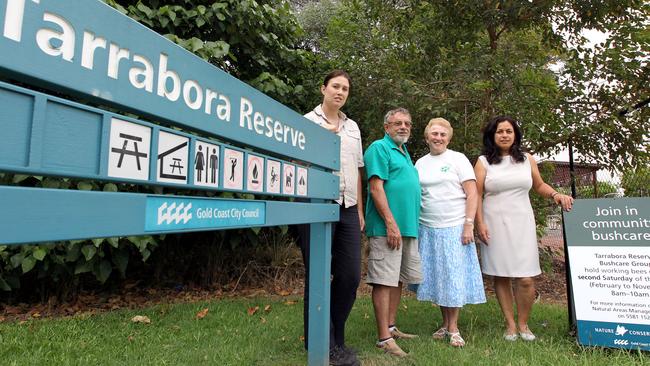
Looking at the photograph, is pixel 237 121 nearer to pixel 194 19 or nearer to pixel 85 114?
pixel 85 114

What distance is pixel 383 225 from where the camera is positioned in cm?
300

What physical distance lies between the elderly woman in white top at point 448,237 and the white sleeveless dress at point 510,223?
6.9 inches

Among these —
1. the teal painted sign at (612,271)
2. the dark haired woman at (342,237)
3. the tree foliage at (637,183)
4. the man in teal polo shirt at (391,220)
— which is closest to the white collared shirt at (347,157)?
the dark haired woman at (342,237)

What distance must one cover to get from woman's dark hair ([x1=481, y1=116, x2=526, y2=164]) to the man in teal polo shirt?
28.4 inches

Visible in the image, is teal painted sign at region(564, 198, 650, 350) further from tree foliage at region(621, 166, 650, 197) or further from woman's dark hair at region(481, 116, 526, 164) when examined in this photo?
tree foliage at region(621, 166, 650, 197)

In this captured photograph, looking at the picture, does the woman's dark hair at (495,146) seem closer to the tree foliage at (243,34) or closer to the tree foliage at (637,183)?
the tree foliage at (243,34)

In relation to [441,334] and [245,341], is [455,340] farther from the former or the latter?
[245,341]

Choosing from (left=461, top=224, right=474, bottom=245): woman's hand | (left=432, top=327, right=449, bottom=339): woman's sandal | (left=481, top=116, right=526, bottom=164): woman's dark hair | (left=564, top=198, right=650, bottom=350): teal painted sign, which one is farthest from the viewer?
(left=481, top=116, right=526, bottom=164): woman's dark hair

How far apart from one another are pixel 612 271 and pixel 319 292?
2.11m

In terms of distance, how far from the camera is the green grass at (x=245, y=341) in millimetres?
2768

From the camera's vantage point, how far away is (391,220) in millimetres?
2912

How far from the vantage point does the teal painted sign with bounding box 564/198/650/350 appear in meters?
2.91

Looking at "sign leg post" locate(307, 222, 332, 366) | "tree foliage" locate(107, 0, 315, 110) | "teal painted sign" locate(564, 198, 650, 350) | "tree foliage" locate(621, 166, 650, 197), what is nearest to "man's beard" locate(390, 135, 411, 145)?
"sign leg post" locate(307, 222, 332, 366)

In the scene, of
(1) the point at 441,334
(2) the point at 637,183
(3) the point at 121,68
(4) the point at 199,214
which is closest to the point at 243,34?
(1) the point at 441,334
